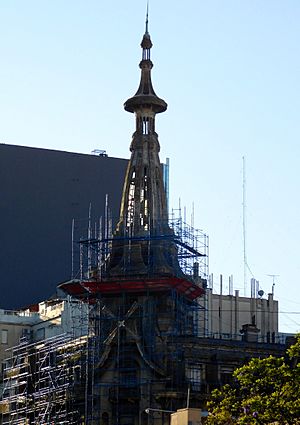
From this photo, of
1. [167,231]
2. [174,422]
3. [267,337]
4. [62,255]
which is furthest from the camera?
[62,255]

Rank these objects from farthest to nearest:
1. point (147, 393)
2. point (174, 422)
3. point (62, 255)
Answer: point (62, 255) → point (147, 393) → point (174, 422)

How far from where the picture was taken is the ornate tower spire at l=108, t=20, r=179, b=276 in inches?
5330

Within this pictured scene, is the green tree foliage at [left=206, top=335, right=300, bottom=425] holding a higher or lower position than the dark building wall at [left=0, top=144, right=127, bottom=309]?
lower

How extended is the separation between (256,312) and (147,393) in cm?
3576

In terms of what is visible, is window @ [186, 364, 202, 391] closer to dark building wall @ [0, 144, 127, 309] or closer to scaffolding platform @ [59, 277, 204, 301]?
scaffolding platform @ [59, 277, 204, 301]

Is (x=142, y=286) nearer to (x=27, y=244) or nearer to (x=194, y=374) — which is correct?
(x=194, y=374)

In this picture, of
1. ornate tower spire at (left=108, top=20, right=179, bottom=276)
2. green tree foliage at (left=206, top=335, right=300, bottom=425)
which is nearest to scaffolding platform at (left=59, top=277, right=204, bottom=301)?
ornate tower spire at (left=108, top=20, right=179, bottom=276)

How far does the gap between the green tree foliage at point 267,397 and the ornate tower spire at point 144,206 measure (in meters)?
Result: 36.1

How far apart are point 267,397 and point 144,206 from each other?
50.6 metres

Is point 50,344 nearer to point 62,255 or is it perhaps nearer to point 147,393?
point 147,393

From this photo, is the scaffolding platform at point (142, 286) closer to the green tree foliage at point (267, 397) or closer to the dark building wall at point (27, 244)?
the green tree foliage at point (267, 397)

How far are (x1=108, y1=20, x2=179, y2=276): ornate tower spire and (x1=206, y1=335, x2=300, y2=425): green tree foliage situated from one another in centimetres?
3615

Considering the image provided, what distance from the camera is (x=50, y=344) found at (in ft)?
479

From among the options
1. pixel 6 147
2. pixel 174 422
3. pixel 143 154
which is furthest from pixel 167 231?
pixel 6 147
